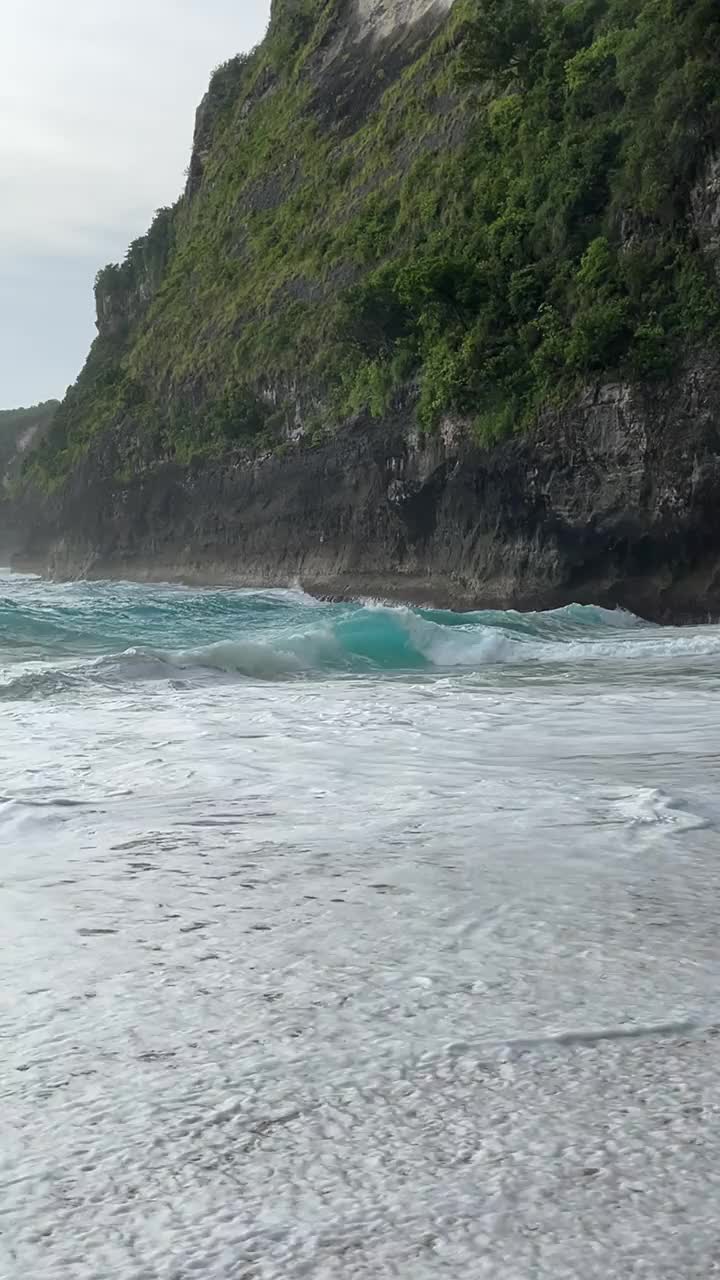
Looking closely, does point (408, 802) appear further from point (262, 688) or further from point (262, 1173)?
point (262, 688)

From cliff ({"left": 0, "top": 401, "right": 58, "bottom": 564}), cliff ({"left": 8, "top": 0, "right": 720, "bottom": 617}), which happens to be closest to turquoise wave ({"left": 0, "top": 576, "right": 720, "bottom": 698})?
cliff ({"left": 8, "top": 0, "right": 720, "bottom": 617})

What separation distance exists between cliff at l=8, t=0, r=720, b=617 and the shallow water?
51.2 feet

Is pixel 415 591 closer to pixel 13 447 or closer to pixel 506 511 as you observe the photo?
pixel 506 511

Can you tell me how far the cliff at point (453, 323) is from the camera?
20.6 metres

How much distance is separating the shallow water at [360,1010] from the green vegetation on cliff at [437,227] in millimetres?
16684

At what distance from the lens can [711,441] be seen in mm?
19875

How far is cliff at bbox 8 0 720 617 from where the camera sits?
20562 mm

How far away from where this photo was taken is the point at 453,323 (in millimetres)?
24750

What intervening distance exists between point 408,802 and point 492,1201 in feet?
10.3

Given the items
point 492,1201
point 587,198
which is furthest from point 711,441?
point 492,1201

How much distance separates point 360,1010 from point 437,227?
88.7 feet

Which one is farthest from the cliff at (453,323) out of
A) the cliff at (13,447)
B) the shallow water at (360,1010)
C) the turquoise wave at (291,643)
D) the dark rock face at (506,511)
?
the cliff at (13,447)

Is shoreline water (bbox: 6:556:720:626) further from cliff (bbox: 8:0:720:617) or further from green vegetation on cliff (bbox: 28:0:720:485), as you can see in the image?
green vegetation on cliff (bbox: 28:0:720:485)

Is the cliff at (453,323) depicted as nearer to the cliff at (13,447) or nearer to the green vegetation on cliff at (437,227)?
the green vegetation on cliff at (437,227)
